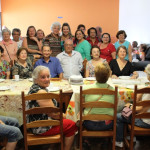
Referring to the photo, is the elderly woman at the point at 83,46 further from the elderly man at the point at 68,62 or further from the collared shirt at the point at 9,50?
the collared shirt at the point at 9,50

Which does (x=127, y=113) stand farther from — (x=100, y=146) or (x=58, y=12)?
(x=58, y=12)

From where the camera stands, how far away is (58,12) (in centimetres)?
728

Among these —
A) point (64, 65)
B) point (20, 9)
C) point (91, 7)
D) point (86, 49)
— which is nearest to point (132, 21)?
point (91, 7)

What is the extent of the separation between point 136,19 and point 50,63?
17.1 feet

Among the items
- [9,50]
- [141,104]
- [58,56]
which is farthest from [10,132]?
[9,50]

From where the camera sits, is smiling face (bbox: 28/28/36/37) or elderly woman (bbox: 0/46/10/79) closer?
elderly woman (bbox: 0/46/10/79)

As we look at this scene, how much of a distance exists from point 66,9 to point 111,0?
5.32 feet

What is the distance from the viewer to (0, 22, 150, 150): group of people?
1.80 m

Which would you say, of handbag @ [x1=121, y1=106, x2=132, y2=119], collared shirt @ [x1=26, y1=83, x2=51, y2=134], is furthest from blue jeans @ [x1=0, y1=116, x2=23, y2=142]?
handbag @ [x1=121, y1=106, x2=132, y2=119]

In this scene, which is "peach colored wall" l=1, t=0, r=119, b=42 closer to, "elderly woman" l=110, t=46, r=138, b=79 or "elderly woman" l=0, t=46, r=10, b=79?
"elderly woman" l=110, t=46, r=138, b=79

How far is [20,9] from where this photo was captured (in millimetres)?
7176

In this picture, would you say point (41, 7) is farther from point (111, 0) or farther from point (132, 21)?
point (132, 21)

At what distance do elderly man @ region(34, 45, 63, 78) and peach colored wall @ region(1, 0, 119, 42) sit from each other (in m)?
4.46

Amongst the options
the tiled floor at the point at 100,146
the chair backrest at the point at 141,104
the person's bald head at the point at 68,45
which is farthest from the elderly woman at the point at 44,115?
the person's bald head at the point at 68,45
